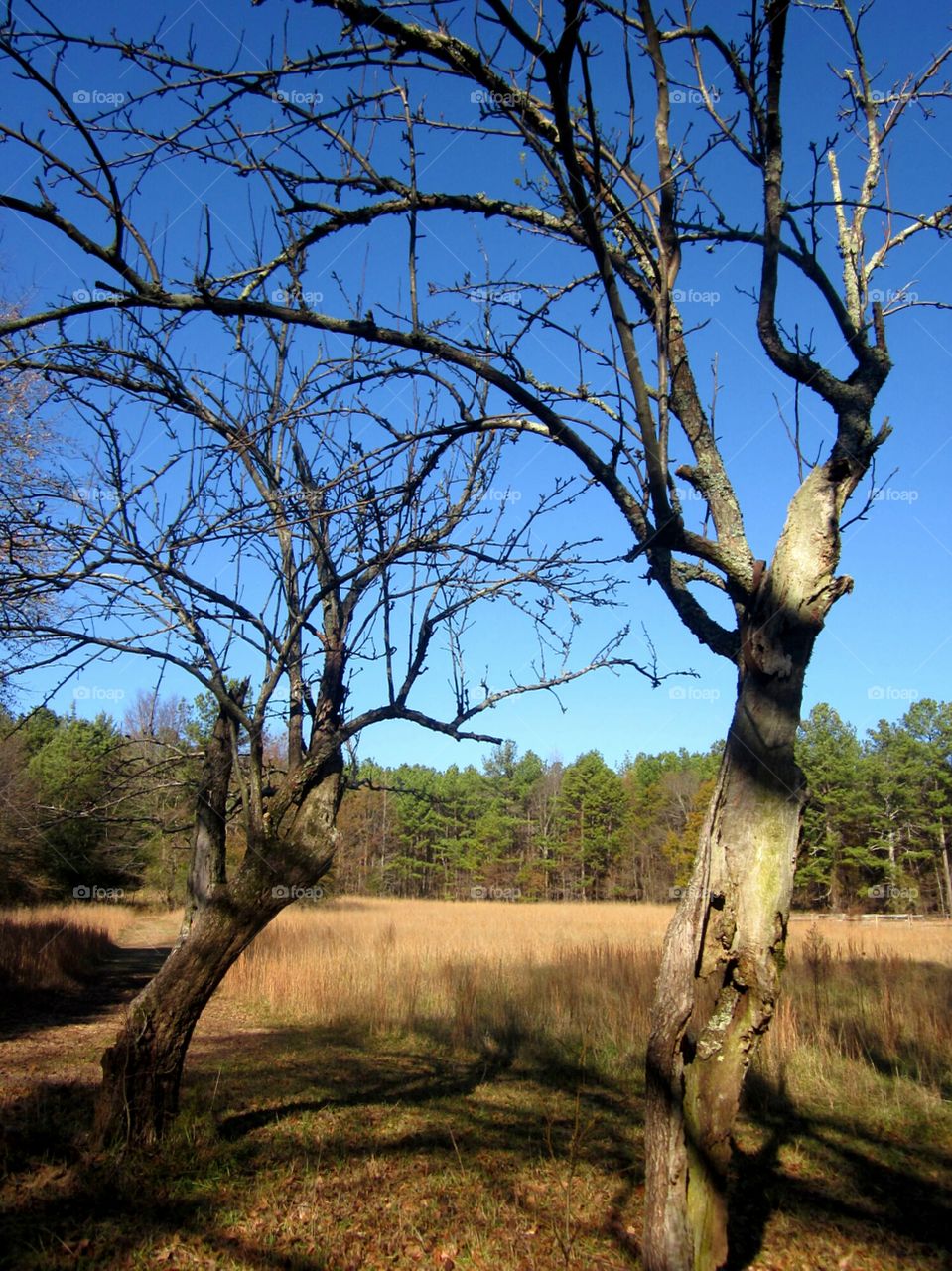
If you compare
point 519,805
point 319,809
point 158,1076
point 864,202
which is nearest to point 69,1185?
point 158,1076

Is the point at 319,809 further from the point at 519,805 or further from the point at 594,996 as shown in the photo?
the point at 519,805

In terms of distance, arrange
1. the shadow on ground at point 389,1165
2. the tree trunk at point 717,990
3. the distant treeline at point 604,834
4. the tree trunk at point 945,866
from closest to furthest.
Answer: the tree trunk at point 717,990, the shadow on ground at point 389,1165, the distant treeline at point 604,834, the tree trunk at point 945,866

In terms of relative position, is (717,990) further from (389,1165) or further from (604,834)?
(604,834)

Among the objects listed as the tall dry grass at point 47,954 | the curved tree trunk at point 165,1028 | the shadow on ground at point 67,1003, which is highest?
the curved tree trunk at point 165,1028

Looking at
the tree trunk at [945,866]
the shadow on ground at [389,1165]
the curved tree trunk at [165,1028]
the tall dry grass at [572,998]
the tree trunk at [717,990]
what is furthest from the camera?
the tree trunk at [945,866]

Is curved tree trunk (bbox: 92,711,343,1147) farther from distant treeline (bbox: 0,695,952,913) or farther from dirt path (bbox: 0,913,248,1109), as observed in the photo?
distant treeline (bbox: 0,695,952,913)

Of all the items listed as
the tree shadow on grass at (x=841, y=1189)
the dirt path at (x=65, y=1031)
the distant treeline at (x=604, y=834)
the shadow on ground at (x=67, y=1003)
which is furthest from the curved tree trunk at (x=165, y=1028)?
the distant treeline at (x=604, y=834)

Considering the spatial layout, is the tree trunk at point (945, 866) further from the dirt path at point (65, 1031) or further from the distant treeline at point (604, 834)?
the dirt path at point (65, 1031)

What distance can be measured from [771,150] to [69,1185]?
5.46 metres

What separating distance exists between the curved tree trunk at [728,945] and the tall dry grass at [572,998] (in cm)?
396

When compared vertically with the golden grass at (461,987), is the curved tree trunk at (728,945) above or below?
above

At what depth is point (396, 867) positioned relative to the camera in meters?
58.8

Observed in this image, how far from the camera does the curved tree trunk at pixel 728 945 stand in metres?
2.36

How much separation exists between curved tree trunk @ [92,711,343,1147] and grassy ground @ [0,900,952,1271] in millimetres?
220
